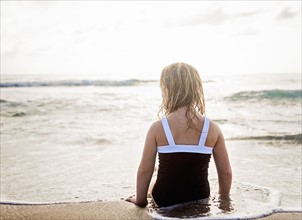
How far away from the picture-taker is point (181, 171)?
11.6 feet

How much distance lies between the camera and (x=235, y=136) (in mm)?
10781

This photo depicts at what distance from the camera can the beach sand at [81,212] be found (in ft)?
Answer: 12.0

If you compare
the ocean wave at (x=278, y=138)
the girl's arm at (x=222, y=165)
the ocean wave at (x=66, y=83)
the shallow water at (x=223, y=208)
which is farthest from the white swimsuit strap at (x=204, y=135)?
the ocean wave at (x=66, y=83)

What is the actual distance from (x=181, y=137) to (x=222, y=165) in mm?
579

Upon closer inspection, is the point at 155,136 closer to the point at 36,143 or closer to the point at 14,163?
the point at 14,163

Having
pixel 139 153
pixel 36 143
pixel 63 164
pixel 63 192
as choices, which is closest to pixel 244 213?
pixel 63 192

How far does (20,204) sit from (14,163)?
3.11 meters

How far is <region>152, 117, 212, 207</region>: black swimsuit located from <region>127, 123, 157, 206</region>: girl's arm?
7cm

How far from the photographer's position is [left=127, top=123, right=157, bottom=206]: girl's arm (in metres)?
3.52

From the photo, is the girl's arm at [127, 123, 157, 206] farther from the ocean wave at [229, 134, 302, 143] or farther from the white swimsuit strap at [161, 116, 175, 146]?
the ocean wave at [229, 134, 302, 143]

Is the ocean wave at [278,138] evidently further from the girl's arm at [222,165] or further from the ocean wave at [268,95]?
the ocean wave at [268,95]

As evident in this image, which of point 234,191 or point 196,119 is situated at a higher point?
point 196,119

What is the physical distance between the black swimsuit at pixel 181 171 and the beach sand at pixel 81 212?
0.92 ft

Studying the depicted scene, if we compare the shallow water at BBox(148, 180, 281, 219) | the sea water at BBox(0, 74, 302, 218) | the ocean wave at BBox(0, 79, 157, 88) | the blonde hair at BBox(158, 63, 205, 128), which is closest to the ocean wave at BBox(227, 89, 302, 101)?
the sea water at BBox(0, 74, 302, 218)
